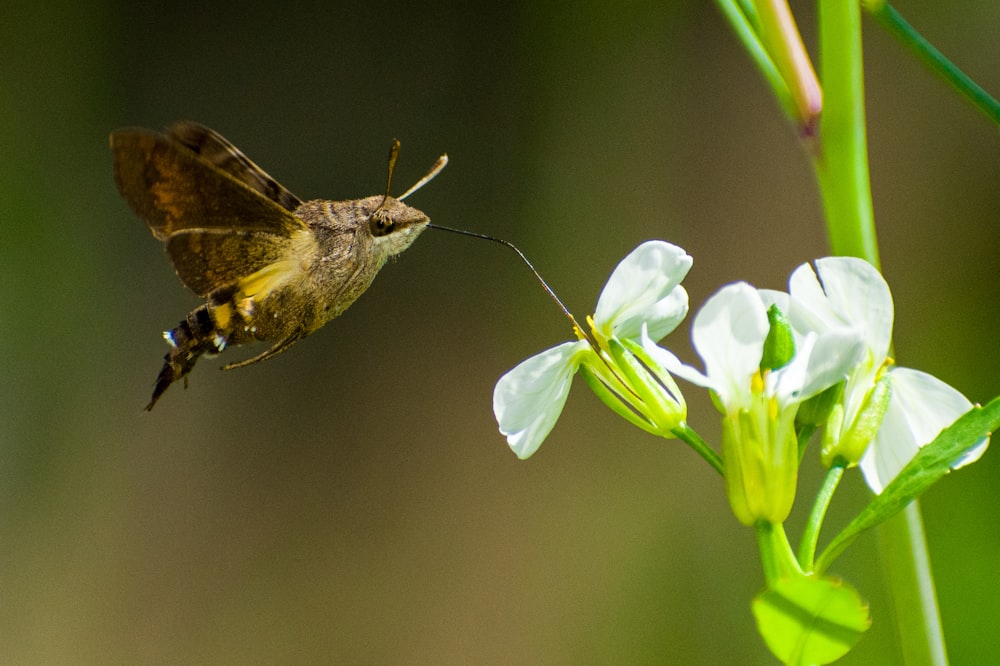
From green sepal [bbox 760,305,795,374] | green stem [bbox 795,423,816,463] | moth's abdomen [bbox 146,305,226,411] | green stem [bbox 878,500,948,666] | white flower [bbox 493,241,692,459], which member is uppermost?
moth's abdomen [bbox 146,305,226,411]

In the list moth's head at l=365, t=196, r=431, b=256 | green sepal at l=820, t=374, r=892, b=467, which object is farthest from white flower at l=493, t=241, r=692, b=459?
moth's head at l=365, t=196, r=431, b=256

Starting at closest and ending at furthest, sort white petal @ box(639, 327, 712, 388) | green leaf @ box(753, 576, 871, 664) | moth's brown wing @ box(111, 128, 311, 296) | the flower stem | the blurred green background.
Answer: green leaf @ box(753, 576, 871, 664) < white petal @ box(639, 327, 712, 388) < the flower stem < moth's brown wing @ box(111, 128, 311, 296) < the blurred green background

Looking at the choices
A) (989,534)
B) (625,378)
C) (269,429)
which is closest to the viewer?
(625,378)

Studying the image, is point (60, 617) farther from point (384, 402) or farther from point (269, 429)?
point (384, 402)

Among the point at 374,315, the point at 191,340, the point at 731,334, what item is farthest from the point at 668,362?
the point at 374,315

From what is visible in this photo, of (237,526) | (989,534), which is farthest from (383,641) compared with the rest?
(989,534)

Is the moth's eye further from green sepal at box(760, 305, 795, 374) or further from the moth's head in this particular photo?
green sepal at box(760, 305, 795, 374)

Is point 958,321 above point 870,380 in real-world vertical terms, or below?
below
